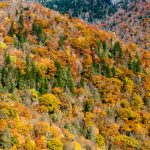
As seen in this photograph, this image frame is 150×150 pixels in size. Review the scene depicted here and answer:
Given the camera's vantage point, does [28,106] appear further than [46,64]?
No

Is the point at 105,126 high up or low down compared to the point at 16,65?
down

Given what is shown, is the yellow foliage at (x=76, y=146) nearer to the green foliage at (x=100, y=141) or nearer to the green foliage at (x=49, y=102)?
the green foliage at (x=100, y=141)

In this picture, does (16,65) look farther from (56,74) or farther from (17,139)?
(17,139)

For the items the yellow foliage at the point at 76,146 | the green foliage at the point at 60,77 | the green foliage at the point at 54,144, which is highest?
the green foliage at the point at 60,77

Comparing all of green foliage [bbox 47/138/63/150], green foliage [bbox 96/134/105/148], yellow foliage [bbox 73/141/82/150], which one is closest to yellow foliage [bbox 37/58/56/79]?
green foliage [bbox 96/134/105/148]

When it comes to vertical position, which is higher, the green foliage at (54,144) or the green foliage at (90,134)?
the green foliage at (54,144)

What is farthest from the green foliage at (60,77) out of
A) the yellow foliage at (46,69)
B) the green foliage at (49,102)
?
the green foliage at (49,102)

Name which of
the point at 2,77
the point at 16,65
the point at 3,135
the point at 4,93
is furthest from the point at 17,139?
the point at 16,65

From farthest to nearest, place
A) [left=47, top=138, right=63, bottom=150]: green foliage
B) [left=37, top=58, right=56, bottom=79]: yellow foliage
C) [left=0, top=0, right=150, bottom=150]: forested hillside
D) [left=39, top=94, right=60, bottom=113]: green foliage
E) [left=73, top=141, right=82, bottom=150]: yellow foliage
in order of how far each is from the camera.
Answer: [left=37, top=58, right=56, bottom=79]: yellow foliage, [left=39, top=94, right=60, bottom=113]: green foliage, [left=73, top=141, right=82, bottom=150]: yellow foliage, [left=0, top=0, right=150, bottom=150]: forested hillside, [left=47, top=138, right=63, bottom=150]: green foliage

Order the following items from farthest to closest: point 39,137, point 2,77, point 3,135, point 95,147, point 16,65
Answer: point 16,65 → point 2,77 → point 95,147 → point 39,137 → point 3,135

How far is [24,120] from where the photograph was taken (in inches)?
5910

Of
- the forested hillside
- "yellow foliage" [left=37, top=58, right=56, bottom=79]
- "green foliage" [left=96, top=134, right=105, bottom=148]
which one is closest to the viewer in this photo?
the forested hillside

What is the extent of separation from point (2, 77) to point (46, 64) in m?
27.8

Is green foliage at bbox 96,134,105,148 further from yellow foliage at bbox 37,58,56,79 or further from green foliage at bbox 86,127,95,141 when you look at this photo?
yellow foliage at bbox 37,58,56,79
